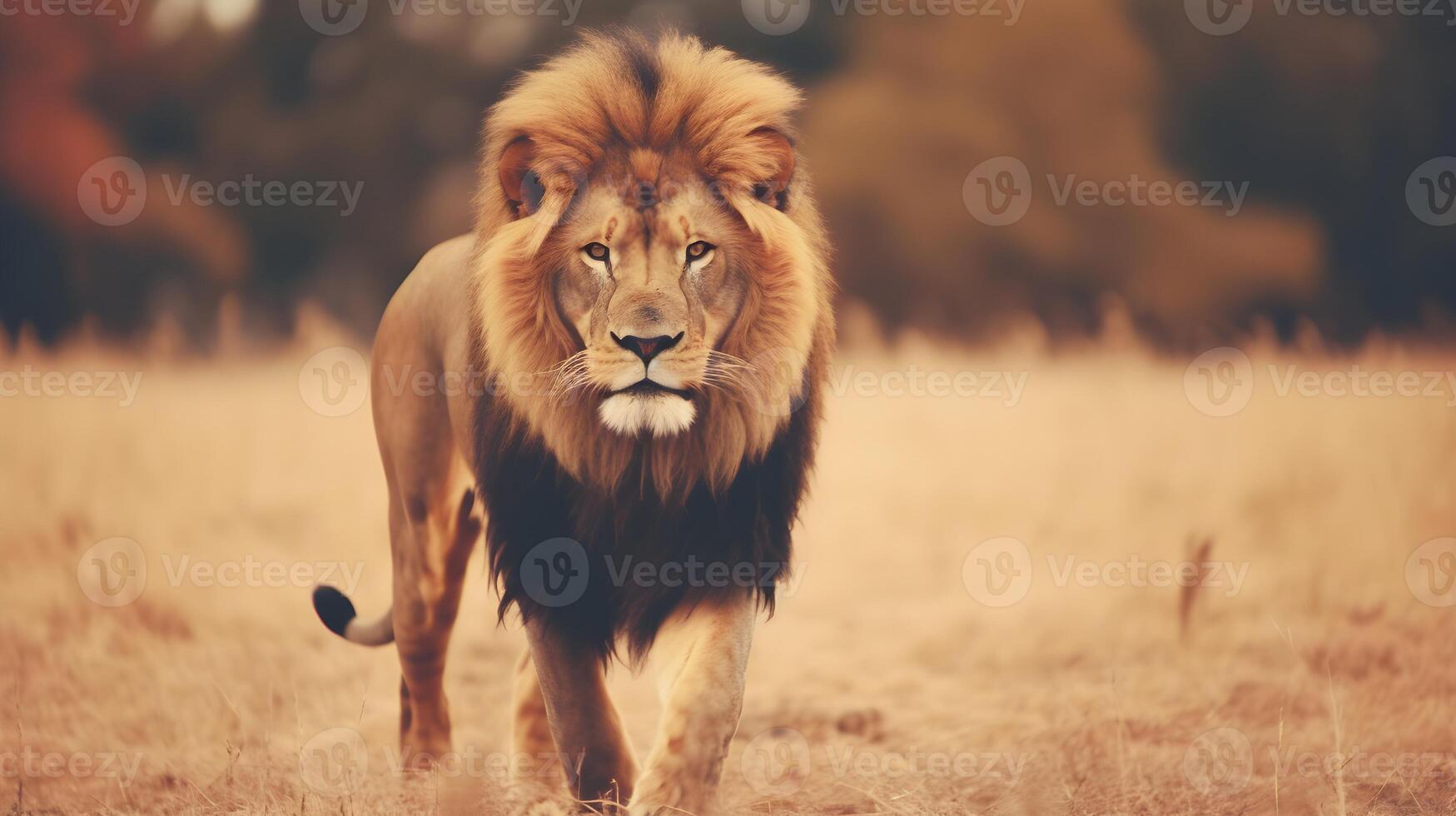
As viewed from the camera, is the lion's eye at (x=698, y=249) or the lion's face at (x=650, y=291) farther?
the lion's eye at (x=698, y=249)

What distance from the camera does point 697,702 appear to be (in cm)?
378

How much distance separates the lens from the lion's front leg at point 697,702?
3.69m

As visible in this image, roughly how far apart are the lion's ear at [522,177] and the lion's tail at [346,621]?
1.94 metres

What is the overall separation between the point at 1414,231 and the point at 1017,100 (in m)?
4.56

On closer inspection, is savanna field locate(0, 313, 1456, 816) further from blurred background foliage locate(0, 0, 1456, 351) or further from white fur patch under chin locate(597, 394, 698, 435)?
blurred background foliage locate(0, 0, 1456, 351)

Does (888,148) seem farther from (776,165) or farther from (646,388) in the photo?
(646,388)

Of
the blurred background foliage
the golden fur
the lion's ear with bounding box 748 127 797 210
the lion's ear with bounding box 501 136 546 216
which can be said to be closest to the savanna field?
the golden fur

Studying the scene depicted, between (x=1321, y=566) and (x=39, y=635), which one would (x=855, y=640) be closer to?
(x=1321, y=566)

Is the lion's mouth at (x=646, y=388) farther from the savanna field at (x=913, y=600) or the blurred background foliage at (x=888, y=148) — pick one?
the blurred background foliage at (x=888, y=148)

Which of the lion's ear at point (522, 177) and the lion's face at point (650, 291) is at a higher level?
the lion's ear at point (522, 177)

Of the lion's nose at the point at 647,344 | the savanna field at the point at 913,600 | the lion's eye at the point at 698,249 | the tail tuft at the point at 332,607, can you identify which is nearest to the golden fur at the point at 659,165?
the lion's eye at the point at 698,249

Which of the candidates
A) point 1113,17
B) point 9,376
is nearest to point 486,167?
point 9,376

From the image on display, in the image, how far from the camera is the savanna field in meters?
5.07

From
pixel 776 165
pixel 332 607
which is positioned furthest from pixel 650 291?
pixel 332 607
